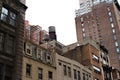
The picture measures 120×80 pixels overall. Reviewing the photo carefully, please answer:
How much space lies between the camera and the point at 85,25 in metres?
151

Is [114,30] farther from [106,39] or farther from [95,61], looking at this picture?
[95,61]

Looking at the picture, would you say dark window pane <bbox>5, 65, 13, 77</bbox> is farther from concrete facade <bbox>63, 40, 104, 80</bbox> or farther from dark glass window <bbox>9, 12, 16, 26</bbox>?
concrete facade <bbox>63, 40, 104, 80</bbox>

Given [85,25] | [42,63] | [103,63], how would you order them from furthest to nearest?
[85,25] → [103,63] → [42,63]

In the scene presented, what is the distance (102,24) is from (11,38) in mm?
117545

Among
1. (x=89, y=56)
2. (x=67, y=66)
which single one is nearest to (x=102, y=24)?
(x=89, y=56)

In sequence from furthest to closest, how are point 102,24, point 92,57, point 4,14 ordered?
point 102,24
point 92,57
point 4,14

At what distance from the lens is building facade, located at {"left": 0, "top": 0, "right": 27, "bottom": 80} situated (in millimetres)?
29391

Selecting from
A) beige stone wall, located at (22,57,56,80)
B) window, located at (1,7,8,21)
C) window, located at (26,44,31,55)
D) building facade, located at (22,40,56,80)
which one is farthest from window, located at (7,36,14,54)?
window, located at (26,44,31,55)

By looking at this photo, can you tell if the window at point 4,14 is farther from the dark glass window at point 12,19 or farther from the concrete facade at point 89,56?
the concrete facade at point 89,56

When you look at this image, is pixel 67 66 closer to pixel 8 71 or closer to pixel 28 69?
pixel 28 69

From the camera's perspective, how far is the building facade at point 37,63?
122ft

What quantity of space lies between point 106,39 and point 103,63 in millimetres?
74287

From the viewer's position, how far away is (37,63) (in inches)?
1564

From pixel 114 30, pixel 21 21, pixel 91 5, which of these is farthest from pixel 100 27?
pixel 21 21
